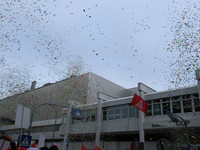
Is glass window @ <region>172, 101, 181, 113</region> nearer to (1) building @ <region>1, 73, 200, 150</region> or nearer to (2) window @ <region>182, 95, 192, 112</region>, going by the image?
(1) building @ <region>1, 73, 200, 150</region>

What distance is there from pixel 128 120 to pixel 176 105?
6.50 metres

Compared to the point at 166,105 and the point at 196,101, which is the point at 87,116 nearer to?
the point at 166,105

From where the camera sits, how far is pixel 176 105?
2148cm

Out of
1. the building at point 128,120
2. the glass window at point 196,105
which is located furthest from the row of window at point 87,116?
the glass window at point 196,105

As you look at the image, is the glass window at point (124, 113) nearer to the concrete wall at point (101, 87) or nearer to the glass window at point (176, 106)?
the glass window at point (176, 106)

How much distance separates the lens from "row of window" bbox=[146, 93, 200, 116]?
787 inches

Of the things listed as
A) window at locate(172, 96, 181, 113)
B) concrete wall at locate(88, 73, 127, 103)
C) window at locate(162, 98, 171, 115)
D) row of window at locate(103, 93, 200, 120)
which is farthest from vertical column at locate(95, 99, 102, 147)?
window at locate(172, 96, 181, 113)

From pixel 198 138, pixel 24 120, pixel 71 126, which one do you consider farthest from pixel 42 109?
pixel 24 120

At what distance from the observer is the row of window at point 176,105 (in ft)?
65.6

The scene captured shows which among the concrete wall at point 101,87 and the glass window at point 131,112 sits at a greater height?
the concrete wall at point 101,87

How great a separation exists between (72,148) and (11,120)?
40.9 meters

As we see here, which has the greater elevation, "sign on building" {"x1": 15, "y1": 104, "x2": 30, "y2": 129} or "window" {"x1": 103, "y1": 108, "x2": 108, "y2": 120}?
"window" {"x1": 103, "y1": 108, "x2": 108, "y2": 120}

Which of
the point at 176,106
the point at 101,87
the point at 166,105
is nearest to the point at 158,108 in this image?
the point at 166,105

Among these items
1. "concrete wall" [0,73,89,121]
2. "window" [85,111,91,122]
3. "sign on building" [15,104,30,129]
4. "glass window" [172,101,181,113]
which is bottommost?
"sign on building" [15,104,30,129]
